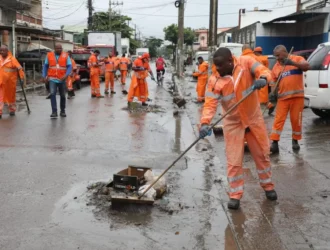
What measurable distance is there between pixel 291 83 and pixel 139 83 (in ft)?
23.4

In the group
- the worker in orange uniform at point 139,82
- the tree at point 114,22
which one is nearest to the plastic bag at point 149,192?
the worker in orange uniform at point 139,82

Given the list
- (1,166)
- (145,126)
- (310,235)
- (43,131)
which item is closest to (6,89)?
(43,131)

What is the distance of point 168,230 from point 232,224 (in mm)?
643

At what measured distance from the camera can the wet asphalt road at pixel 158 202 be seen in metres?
3.87

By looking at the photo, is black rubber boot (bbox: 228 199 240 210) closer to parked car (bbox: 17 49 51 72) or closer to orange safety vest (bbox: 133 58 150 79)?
orange safety vest (bbox: 133 58 150 79)

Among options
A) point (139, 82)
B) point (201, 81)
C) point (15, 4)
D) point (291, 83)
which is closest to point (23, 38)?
point (15, 4)

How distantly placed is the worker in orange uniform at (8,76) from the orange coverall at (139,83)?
3483 mm

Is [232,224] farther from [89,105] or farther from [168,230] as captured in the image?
[89,105]

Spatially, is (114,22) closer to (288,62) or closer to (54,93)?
(54,93)

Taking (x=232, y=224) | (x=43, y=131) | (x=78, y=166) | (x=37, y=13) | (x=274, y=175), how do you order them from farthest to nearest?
(x=37, y=13), (x=43, y=131), (x=78, y=166), (x=274, y=175), (x=232, y=224)

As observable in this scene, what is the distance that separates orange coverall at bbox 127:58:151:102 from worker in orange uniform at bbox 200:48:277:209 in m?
8.62

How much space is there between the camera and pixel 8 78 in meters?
10.7

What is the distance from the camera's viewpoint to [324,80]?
8.98 metres

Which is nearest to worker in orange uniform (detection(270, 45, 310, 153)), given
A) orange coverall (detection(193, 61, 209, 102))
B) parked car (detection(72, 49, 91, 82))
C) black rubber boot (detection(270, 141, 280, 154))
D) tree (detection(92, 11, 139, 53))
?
black rubber boot (detection(270, 141, 280, 154))
